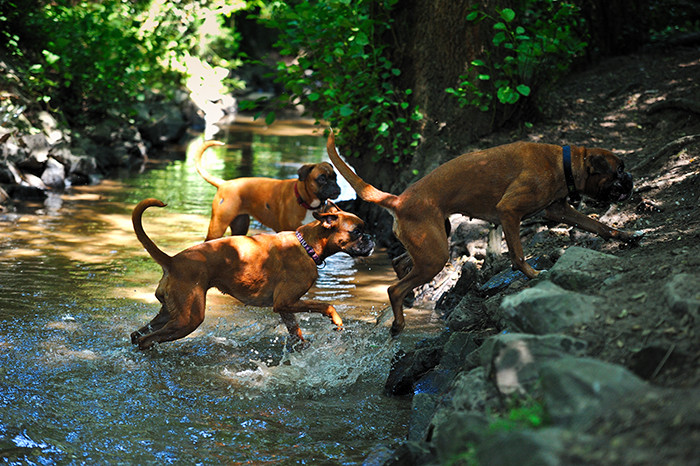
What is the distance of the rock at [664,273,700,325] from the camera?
10.7ft

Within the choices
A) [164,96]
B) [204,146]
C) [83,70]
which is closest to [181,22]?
[164,96]

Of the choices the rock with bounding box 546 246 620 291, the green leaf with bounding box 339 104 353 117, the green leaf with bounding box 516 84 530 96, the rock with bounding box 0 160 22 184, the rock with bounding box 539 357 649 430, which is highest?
the green leaf with bounding box 516 84 530 96

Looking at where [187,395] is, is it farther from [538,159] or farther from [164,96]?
[164,96]

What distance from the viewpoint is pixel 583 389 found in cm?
272

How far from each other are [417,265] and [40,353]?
3.18 m

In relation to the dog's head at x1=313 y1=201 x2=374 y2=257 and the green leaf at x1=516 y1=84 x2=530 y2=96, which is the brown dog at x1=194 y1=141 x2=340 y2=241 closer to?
the dog's head at x1=313 y1=201 x2=374 y2=257

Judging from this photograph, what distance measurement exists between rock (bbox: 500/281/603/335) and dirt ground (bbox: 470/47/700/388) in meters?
0.09

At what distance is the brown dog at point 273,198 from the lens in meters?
7.87

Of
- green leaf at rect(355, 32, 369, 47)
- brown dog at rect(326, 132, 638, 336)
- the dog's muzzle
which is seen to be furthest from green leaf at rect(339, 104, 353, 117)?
brown dog at rect(326, 132, 638, 336)

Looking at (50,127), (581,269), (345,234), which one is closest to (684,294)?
(581,269)

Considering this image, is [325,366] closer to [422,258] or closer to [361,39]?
[422,258]

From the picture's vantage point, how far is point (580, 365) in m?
2.86

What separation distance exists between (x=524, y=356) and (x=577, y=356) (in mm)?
273

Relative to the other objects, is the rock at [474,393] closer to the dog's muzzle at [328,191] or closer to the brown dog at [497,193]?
the brown dog at [497,193]
